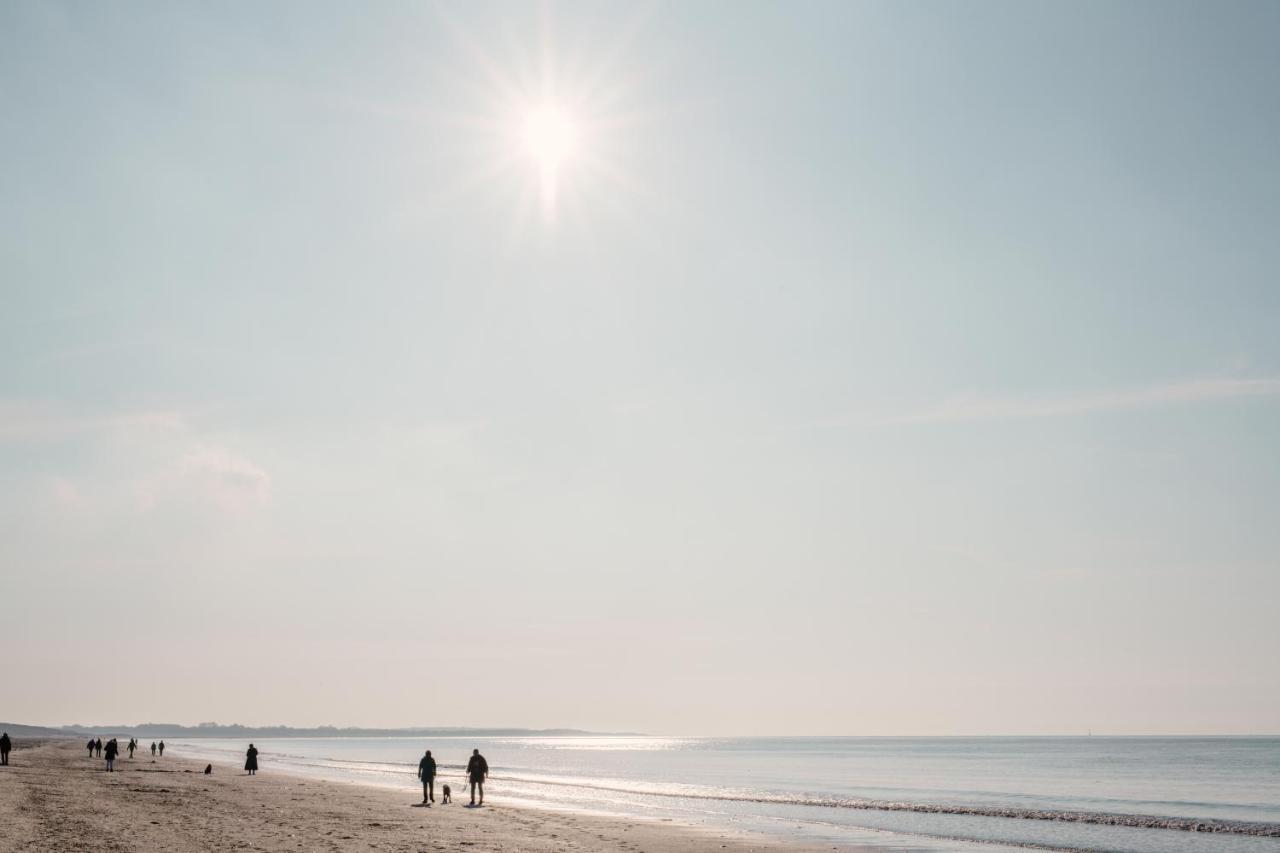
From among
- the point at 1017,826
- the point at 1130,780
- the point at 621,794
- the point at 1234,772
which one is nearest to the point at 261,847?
the point at 1017,826

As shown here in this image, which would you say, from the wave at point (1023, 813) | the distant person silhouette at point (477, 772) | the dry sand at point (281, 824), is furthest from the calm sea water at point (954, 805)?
the dry sand at point (281, 824)

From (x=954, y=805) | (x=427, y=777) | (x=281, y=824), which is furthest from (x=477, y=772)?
(x=954, y=805)

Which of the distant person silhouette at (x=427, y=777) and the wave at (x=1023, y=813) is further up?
the distant person silhouette at (x=427, y=777)

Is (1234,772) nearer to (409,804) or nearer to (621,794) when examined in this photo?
(621,794)

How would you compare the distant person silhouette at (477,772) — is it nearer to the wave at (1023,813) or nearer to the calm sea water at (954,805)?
the calm sea water at (954,805)

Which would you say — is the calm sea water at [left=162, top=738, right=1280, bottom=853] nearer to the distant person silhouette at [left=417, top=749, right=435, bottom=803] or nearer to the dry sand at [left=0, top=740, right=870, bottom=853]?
the distant person silhouette at [left=417, top=749, right=435, bottom=803]

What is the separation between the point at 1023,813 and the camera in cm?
4906

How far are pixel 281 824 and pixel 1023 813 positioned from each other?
3696 centimetres

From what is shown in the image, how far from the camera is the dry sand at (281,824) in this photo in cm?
2317

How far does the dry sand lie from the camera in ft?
76.0

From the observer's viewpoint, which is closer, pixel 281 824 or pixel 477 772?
pixel 281 824

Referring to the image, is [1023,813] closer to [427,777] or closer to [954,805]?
[954,805]

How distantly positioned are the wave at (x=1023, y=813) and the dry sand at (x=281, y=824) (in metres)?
18.7

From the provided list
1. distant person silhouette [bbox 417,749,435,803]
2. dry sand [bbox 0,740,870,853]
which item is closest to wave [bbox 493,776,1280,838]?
dry sand [bbox 0,740,870,853]
